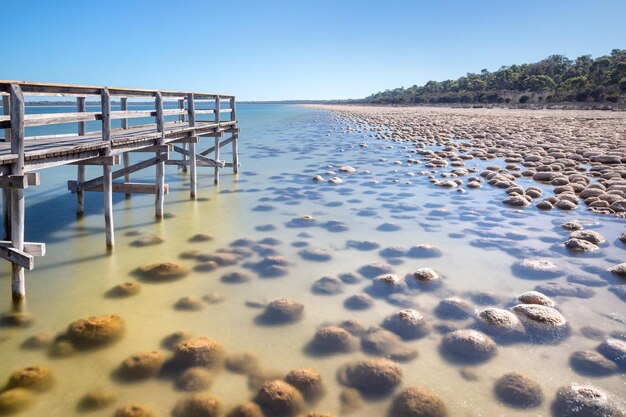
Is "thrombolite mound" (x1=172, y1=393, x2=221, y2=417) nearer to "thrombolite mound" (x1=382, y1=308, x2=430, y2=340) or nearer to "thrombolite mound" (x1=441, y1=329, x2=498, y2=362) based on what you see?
"thrombolite mound" (x1=382, y1=308, x2=430, y2=340)

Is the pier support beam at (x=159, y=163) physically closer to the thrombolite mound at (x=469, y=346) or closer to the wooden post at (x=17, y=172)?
the wooden post at (x=17, y=172)

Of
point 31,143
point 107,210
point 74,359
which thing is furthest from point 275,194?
point 74,359

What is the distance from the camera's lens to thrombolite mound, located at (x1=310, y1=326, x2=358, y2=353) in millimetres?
4770

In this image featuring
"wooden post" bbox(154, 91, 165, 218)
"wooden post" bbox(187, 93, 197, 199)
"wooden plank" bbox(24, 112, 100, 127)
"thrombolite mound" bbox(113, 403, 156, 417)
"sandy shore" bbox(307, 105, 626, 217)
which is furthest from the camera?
"wooden post" bbox(187, 93, 197, 199)

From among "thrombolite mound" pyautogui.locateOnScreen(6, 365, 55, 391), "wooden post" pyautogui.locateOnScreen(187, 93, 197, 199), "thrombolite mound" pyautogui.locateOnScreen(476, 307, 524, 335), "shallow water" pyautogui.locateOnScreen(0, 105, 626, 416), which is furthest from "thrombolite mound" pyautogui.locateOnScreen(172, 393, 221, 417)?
"wooden post" pyautogui.locateOnScreen(187, 93, 197, 199)

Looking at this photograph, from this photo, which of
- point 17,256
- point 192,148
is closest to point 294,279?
point 17,256

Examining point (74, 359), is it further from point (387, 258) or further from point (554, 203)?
point (554, 203)

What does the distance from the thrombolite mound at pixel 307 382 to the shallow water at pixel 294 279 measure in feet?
0.32

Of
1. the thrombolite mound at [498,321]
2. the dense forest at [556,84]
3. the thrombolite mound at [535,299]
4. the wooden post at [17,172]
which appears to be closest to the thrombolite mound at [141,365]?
the wooden post at [17,172]

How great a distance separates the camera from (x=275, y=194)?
512 inches

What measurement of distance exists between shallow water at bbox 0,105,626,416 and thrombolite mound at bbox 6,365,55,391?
10cm

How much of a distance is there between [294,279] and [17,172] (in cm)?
389

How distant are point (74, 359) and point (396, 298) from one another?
389 cm

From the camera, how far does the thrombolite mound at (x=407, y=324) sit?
5.05 m
